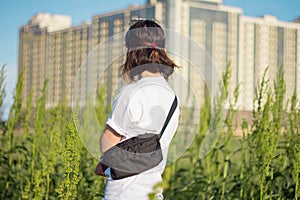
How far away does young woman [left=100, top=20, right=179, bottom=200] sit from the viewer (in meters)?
1.79

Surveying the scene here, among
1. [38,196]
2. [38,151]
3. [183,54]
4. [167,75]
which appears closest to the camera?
[167,75]

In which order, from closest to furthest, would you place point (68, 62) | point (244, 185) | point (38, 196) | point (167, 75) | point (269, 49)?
point (167, 75), point (38, 196), point (244, 185), point (68, 62), point (269, 49)

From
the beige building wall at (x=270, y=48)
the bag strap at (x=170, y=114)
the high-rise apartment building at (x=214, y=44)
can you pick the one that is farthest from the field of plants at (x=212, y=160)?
the beige building wall at (x=270, y=48)

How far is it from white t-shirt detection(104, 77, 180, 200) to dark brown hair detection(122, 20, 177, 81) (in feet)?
0.20

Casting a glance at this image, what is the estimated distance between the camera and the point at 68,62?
11273mm

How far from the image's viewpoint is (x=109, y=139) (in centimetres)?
181

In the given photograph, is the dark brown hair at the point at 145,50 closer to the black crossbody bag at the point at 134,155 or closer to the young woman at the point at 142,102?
the young woman at the point at 142,102

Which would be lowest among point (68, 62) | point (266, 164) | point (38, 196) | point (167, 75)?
point (38, 196)

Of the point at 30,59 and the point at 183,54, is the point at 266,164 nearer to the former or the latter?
the point at 183,54

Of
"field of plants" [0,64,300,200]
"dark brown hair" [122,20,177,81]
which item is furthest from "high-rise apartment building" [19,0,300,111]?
"dark brown hair" [122,20,177,81]

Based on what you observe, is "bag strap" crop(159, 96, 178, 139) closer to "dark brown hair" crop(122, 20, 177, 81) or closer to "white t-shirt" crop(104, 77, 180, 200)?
"white t-shirt" crop(104, 77, 180, 200)

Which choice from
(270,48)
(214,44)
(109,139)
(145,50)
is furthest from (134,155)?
(270,48)

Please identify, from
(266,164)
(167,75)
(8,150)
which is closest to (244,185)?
(266,164)

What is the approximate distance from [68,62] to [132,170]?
9610 mm
